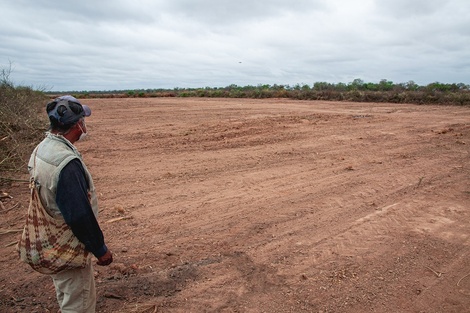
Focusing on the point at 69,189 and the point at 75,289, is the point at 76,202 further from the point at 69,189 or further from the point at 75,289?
the point at 75,289

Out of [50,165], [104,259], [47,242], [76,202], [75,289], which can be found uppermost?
[50,165]

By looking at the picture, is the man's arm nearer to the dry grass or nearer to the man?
the man

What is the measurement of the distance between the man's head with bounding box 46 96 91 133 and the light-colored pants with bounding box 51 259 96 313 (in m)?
0.89

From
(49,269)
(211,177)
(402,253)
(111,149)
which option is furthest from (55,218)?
(111,149)

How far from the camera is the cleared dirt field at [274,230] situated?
3.05 metres

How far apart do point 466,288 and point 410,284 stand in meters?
0.48

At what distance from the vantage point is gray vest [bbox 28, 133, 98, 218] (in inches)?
78.7

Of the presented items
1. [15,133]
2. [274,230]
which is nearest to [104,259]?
[274,230]

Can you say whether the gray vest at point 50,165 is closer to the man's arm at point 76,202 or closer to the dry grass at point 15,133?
the man's arm at point 76,202

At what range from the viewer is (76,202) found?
6.57ft

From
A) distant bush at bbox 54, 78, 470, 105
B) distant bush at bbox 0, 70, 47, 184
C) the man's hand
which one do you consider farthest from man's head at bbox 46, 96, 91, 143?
distant bush at bbox 54, 78, 470, 105

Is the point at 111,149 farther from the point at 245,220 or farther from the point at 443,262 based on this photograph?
the point at 443,262

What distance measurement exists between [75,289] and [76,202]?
66 cm

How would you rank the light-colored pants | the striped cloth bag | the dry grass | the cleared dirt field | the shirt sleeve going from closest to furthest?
the shirt sleeve
the striped cloth bag
the light-colored pants
the cleared dirt field
the dry grass
